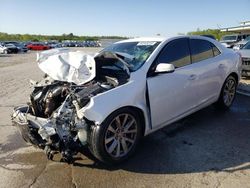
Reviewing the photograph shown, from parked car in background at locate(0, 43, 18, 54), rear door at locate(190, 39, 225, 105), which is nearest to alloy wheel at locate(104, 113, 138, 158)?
rear door at locate(190, 39, 225, 105)

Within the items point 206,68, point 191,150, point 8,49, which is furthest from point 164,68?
point 8,49

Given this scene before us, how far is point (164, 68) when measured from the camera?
420 centimetres

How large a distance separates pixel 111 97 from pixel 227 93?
3542mm

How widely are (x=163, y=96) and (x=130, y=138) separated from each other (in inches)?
32.5

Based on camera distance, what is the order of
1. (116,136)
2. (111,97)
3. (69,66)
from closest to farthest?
(111,97), (116,136), (69,66)

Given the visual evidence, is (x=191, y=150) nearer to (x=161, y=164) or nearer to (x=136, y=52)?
(x=161, y=164)

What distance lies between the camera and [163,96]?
438 cm

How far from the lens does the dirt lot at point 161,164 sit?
11.7ft

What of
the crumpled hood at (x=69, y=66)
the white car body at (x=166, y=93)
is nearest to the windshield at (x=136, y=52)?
the white car body at (x=166, y=93)

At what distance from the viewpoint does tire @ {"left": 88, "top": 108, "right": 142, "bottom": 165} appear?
12.0 ft

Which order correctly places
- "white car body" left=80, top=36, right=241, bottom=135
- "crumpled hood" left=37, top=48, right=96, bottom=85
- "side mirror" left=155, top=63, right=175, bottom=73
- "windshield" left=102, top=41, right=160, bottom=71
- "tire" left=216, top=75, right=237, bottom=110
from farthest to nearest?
"tire" left=216, top=75, right=237, bottom=110, "windshield" left=102, top=41, right=160, bottom=71, "side mirror" left=155, top=63, right=175, bottom=73, "crumpled hood" left=37, top=48, right=96, bottom=85, "white car body" left=80, top=36, right=241, bottom=135

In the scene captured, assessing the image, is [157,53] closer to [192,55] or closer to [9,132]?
[192,55]

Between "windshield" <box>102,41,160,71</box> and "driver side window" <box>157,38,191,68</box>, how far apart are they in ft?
0.63

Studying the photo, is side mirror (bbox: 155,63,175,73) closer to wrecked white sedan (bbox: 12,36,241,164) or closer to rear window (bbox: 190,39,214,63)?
wrecked white sedan (bbox: 12,36,241,164)
